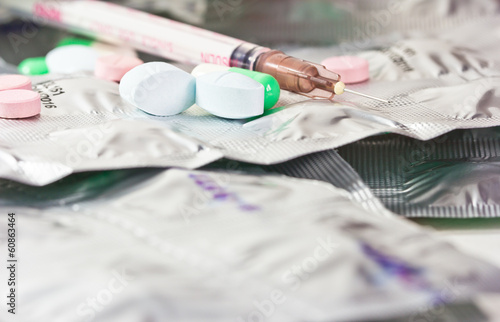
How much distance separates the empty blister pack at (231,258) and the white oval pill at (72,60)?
0.98ft

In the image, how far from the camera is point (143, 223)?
1.43ft

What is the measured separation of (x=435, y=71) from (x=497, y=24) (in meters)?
0.22

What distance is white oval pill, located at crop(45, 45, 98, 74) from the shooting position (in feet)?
2.43

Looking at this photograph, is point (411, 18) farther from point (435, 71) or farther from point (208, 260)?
point (208, 260)

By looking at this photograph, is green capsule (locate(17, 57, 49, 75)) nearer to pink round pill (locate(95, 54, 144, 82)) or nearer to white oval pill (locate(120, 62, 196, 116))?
pink round pill (locate(95, 54, 144, 82))

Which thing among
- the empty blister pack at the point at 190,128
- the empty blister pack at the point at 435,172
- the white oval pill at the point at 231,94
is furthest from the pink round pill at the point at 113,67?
the empty blister pack at the point at 435,172

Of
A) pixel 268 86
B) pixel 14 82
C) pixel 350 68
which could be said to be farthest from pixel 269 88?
pixel 14 82

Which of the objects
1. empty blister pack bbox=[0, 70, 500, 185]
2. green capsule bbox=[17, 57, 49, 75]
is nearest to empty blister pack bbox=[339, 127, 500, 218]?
empty blister pack bbox=[0, 70, 500, 185]

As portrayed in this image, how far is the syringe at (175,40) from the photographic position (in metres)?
0.62

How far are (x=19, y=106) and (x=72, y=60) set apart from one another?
19cm

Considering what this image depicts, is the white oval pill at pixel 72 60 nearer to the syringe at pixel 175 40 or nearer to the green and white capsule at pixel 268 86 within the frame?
the syringe at pixel 175 40

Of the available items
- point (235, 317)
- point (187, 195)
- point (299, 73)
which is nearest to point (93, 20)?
point (299, 73)

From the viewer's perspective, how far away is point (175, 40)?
75cm

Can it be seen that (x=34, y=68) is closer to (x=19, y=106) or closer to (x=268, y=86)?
(x=19, y=106)
